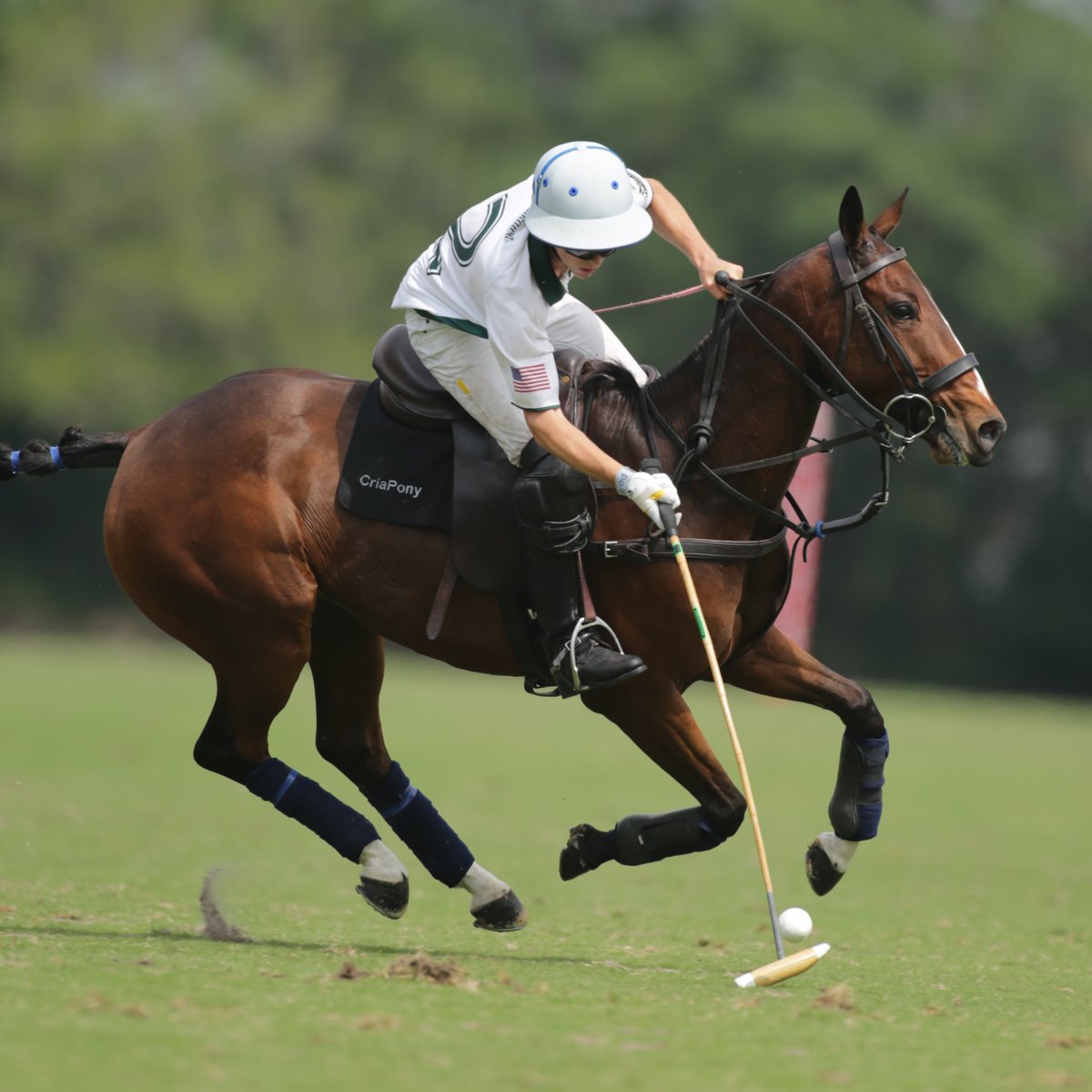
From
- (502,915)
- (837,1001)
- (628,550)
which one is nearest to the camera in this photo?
(837,1001)

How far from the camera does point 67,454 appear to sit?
7.43m

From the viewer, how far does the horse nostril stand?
637 centimetres

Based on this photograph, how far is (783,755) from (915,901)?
333 inches

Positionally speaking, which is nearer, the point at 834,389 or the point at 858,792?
the point at 834,389

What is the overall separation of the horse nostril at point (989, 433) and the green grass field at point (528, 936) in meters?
1.95

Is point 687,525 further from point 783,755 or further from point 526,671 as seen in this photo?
point 783,755

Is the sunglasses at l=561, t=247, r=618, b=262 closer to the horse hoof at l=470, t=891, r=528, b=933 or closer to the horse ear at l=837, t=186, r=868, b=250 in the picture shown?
the horse ear at l=837, t=186, r=868, b=250

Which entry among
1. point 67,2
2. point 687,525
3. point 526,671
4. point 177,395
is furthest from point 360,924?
point 67,2

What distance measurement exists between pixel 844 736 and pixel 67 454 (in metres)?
3.35

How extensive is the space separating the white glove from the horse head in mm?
898

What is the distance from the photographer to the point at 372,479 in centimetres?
683

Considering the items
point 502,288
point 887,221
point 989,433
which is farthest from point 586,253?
point 989,433

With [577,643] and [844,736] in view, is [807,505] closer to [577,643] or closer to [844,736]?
[844,736]

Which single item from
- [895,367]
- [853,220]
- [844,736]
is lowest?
[844,736]
